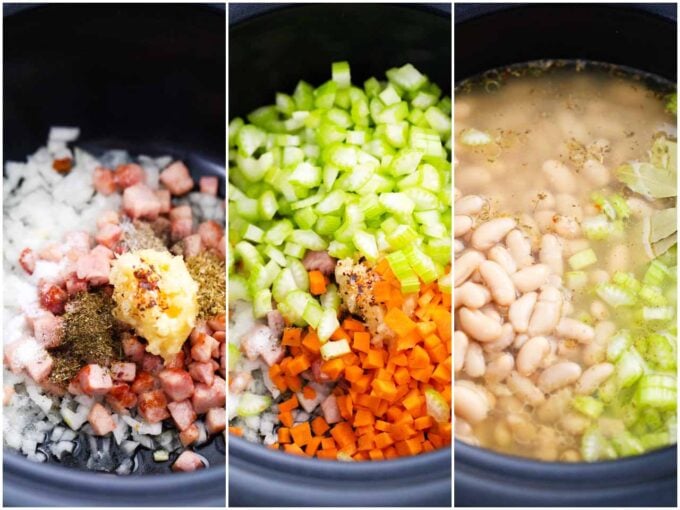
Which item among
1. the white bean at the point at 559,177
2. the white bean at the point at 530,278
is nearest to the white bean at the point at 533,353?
the white bean at the point at 530,278

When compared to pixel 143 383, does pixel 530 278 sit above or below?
above

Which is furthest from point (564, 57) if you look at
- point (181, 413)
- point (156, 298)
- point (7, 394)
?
point (7, 394)

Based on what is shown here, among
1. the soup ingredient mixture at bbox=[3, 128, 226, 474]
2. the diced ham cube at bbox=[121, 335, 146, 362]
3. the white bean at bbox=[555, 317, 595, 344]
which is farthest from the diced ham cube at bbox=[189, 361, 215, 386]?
the white bean at bbox=[555, 317, 595, 344]

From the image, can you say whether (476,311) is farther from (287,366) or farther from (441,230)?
(287,366)

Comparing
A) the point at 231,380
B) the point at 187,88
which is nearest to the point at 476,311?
the point at 231,380

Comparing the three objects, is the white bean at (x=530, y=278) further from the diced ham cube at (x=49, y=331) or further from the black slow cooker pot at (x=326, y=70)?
the diced ham cube at (x=49, y=331)

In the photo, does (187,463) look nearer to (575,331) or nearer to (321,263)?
(321,263)
